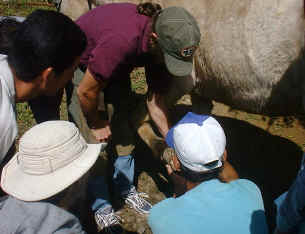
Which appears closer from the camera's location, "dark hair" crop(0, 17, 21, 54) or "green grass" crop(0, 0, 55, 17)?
"dark hair" crop(0, 17, 21, 54)

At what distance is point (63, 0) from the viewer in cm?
452

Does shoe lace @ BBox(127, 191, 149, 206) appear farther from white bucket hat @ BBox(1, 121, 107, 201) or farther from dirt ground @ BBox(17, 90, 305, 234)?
white bucket hat @ BBox(1, 121, 107, 201)

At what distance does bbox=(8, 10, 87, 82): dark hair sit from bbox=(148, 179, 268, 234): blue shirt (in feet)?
3.04

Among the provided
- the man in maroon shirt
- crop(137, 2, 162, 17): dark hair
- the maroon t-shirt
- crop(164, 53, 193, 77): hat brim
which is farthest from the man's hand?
crop(137, 2, 162, 17): dark hair

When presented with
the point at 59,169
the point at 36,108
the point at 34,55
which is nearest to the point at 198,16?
the point at 36,108

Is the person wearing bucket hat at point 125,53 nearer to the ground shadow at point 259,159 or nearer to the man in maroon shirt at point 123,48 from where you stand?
the man in maroon shirt at point 123,48

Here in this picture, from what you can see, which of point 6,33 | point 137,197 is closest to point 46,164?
point 6,33

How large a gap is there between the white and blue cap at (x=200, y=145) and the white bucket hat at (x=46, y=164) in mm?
465

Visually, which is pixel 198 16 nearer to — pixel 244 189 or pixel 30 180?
pixel 244 189

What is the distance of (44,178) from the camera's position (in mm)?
1507

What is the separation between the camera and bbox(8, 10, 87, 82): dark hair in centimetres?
158

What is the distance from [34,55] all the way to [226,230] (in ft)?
4.00

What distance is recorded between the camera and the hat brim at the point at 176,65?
7.13 feet

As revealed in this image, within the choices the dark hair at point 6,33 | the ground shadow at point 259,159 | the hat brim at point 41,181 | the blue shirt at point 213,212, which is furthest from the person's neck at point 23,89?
the ground shadow at point 259,159
